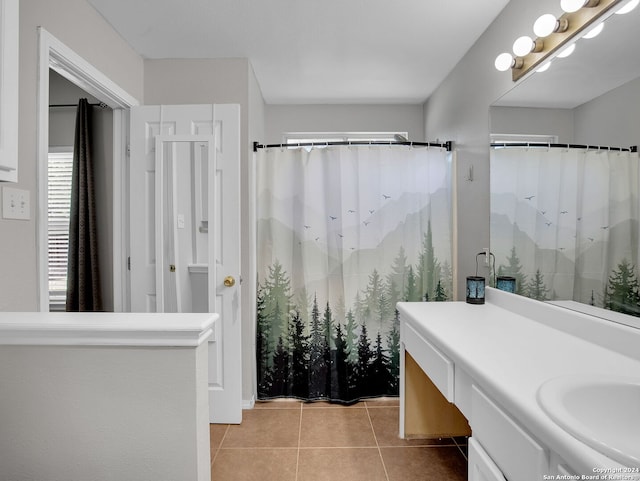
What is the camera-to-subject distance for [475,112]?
2.23m

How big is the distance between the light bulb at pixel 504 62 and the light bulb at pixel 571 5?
36 cm

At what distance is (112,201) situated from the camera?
2.38 metres

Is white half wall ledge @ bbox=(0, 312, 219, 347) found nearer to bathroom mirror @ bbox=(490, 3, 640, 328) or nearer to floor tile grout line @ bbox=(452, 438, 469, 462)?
bathroom mirror @ bbox=(490, 3, 640, 328)

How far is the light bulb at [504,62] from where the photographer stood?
5.93 ft

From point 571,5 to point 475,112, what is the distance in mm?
831

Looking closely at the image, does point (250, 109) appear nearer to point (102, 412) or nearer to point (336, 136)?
point (336, 136)

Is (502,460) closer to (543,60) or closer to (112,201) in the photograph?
(543,60)

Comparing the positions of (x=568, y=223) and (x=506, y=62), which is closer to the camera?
(x=568, y=223)

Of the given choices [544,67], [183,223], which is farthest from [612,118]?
[183,223]

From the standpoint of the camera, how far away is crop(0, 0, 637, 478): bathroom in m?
1.45

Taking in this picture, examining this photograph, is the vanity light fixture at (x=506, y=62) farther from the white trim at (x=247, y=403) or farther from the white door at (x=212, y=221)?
the white trim at (x=247, y=403)

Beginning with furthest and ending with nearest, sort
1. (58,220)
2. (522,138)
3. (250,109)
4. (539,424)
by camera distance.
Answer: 1. (58,220)
2. (250,109)
3. (522,138)
4. (539,424)

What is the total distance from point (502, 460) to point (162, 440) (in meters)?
0.95

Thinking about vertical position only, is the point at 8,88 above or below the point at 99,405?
above
